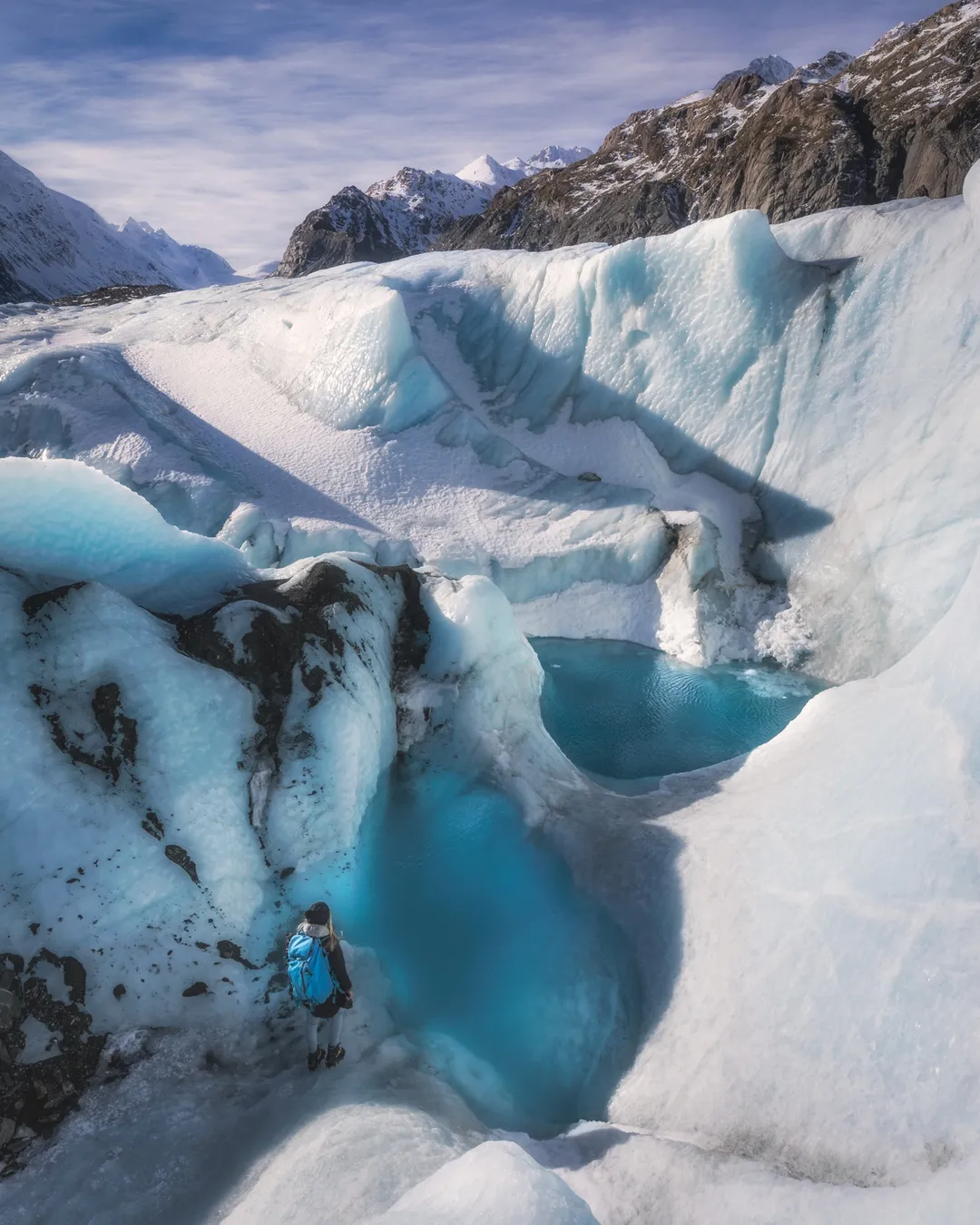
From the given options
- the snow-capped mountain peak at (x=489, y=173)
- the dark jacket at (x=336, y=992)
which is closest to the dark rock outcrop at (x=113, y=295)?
the dark jacket at (x=336, y=992)

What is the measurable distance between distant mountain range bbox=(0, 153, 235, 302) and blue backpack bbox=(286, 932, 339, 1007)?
99.8 m

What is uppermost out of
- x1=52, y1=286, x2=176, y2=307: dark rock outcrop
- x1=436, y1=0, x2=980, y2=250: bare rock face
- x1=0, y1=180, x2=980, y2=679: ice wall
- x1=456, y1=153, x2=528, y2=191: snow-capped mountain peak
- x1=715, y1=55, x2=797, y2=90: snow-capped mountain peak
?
x1=456, y1=153, x2=528, y2=191: snow-capped mountain peak

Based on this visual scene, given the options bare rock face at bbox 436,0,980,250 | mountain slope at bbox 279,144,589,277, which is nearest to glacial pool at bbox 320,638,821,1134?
bare rock face at bbox 436,0,980,250

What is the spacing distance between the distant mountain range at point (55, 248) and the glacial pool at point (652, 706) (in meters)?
94.8

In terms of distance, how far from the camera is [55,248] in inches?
4481

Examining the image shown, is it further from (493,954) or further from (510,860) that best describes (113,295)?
(493,954)

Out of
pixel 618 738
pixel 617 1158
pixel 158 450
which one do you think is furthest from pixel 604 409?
pixel 617 1158

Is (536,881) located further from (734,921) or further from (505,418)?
(505,418)

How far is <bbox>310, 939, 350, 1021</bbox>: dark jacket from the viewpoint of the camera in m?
4.92

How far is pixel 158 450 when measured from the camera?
15438 mm

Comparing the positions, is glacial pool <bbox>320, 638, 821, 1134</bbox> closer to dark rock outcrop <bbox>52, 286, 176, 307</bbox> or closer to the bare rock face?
dark rock outcrop <bbox>52, 286, 176, 307</bbox>

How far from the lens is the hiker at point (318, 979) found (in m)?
4.87

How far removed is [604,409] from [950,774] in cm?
1218

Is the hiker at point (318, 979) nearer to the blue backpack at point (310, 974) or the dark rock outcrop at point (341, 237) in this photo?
the blue backpack at point (310, 974)
